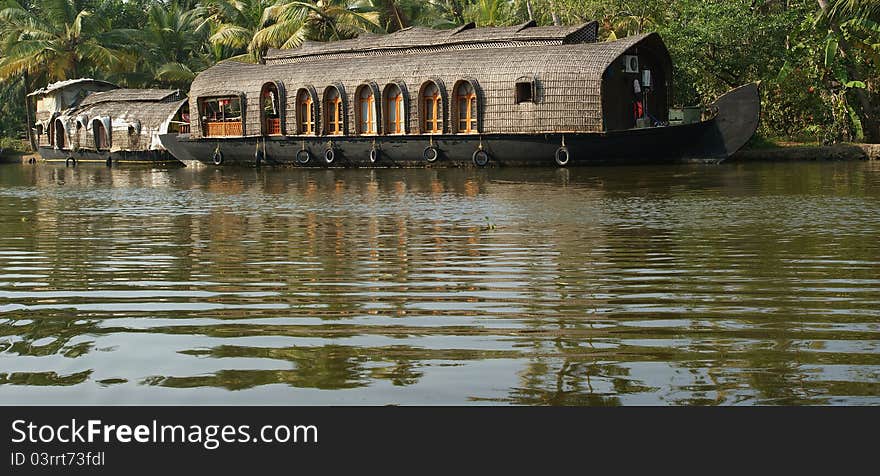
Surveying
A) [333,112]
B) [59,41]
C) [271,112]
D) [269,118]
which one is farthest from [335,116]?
[59,41]

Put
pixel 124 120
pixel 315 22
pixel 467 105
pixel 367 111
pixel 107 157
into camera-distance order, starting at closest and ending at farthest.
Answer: pixel 467 105
pixel 367 111
pixel 315 22
pixel 124 120
pixel 107 157

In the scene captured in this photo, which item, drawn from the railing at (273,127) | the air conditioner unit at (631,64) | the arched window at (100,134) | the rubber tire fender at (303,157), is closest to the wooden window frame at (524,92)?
the air conditioner unit at (631,64)

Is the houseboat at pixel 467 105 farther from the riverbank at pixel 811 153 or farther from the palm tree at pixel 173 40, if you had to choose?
the palm tree at pixel 173 40

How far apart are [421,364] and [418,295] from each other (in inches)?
67.6

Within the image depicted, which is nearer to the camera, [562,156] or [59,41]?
[562,156]

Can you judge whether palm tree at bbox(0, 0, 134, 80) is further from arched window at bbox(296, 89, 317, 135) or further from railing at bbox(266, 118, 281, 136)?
arched window at bbox(296, 89, 317, 135)

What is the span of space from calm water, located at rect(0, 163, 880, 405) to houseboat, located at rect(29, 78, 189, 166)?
754 inches

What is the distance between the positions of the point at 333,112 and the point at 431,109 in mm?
2686

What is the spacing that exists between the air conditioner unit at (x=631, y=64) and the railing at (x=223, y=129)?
9.43 metres

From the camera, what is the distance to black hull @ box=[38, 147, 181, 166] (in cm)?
3111

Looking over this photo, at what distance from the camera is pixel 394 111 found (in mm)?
24578

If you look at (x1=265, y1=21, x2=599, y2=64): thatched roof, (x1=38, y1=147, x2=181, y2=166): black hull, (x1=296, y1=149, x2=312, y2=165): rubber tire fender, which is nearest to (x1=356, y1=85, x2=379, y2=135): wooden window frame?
(x1=265, y1=21, x2=599, y2=64): thatched roof

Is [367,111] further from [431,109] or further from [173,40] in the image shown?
[173,40]

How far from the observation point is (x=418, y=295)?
607 centimetres
